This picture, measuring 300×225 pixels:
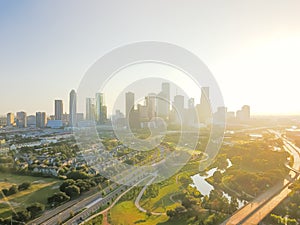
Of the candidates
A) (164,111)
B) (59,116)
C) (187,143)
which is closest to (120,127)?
(164,111)

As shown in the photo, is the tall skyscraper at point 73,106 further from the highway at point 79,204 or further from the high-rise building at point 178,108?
the high-rise building at point 178,108

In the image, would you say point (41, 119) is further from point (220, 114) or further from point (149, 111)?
point (149, 111)

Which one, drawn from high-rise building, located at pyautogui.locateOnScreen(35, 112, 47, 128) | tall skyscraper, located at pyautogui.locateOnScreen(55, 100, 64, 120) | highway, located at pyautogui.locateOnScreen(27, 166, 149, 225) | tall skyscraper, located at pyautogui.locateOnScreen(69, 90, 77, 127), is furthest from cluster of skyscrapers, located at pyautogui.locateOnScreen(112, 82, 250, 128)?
high-rise building, located at pyautogui.locateOnScreen(35, 112, 47, 128)

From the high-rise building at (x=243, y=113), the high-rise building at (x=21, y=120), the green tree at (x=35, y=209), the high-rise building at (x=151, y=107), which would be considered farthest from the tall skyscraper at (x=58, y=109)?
the green tree at (x=35, y=209)

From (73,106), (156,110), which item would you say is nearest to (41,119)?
(156,110)

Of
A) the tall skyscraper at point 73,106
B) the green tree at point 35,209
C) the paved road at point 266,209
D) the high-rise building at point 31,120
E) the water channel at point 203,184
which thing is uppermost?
the tall skyscraper at point 73,106

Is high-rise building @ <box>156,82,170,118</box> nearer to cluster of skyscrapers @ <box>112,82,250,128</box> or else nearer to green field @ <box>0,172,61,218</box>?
cluster of skyscrapers @ <box>112,82,250,128</box>
